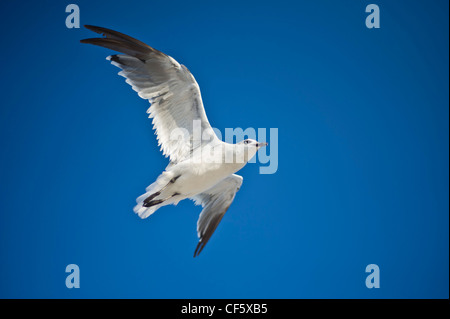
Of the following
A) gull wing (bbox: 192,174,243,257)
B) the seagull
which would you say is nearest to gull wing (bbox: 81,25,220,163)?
the seagull

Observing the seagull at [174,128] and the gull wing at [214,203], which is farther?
the gull wing at [214,203]

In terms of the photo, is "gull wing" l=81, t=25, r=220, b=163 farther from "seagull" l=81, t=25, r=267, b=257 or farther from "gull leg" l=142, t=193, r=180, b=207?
"gull leg" l=142, t=193, r=180, b=207

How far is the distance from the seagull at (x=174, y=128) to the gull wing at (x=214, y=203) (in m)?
0.72

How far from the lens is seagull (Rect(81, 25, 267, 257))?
701 cm

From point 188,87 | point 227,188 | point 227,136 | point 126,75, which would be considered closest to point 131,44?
point 126,75

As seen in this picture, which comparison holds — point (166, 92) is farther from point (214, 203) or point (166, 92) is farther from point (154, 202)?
point (214, 203)

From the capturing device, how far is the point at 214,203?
26.8ft

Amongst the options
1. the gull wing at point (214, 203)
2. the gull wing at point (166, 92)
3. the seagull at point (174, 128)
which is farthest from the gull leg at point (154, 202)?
the gull wing at point (214, 203)

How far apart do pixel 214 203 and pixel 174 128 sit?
1.32 metres

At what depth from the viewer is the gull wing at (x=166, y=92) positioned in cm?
709

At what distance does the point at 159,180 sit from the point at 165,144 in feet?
2.23

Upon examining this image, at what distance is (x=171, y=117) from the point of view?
293 inches

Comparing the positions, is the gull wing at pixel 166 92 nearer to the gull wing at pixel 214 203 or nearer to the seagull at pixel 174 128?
the seagull at pixel 174 128

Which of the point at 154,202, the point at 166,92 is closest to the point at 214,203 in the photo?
the point at 154,202
